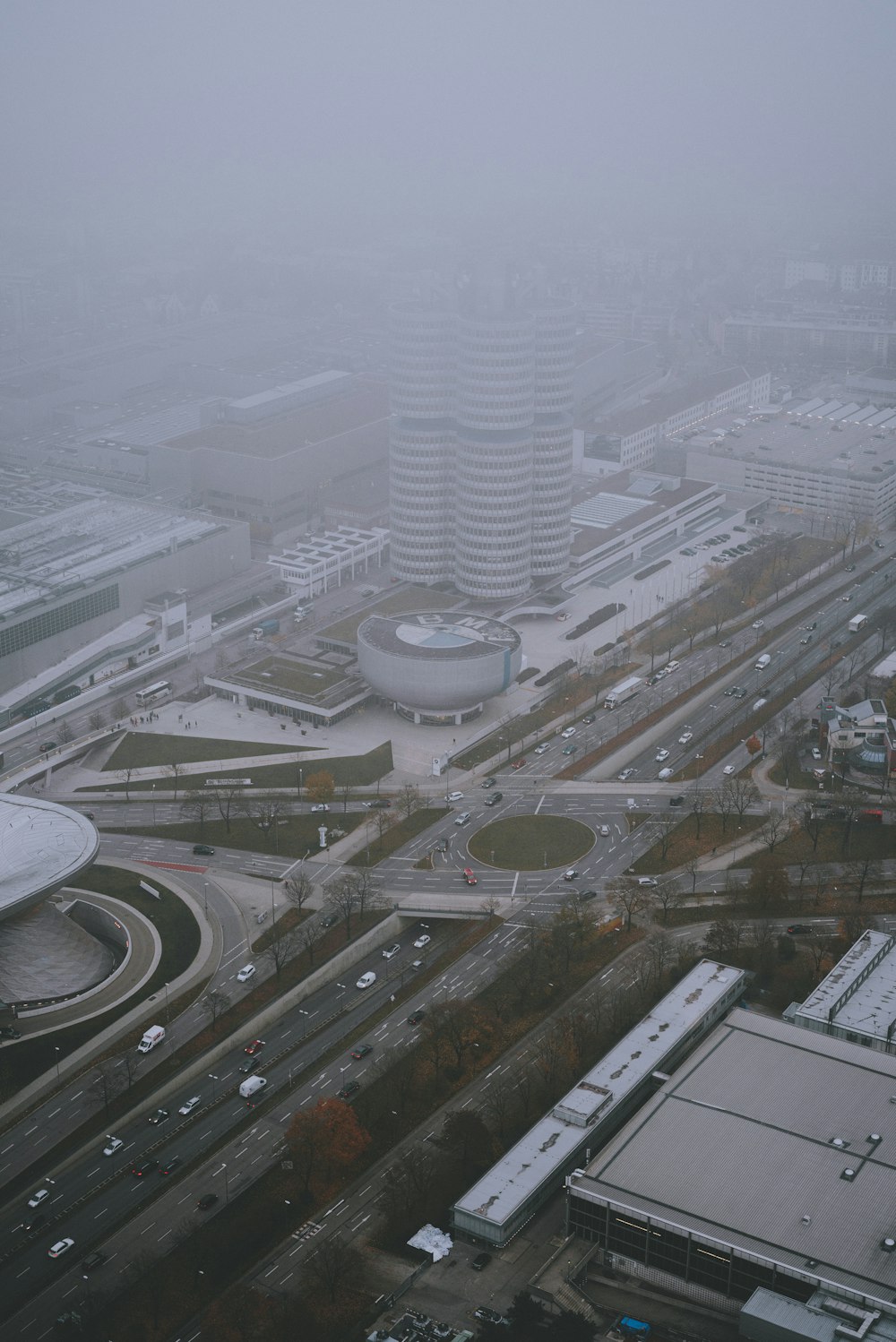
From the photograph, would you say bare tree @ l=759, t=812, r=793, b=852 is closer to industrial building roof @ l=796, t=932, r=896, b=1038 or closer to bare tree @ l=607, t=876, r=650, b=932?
bare tree @ l=607, t=876, r=650, b=932

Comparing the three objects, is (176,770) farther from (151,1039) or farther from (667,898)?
(667,898)

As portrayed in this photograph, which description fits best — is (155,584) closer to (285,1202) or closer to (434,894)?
(434,894)

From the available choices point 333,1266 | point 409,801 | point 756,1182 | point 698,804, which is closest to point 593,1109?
point 756,1182

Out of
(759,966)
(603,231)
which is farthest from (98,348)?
(759,966)

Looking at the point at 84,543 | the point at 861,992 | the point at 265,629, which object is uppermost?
the point at 84,543

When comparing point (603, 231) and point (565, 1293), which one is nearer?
point (565, 1293)

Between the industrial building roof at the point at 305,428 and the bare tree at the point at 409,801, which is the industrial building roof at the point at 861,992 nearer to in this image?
the bare tree at the point at 409,801
